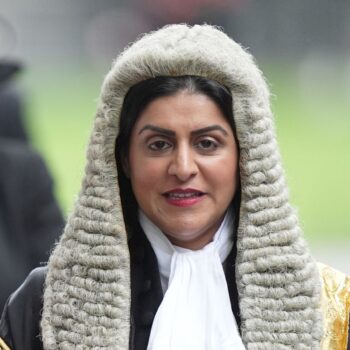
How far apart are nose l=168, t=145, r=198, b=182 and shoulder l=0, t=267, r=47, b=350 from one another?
0.51 m

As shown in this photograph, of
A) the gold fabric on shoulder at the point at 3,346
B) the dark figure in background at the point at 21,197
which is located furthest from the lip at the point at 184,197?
the dark figure in background at the point at 21,197

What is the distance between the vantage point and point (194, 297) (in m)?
3.06

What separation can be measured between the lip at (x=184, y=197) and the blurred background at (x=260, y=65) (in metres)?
1.79

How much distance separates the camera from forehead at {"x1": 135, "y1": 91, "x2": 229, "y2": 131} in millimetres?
2926

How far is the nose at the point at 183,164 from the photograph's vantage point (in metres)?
2.89

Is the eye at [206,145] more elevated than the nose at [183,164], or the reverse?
the eye at [206,145]

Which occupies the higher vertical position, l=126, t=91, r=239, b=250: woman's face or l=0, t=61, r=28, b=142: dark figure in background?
l=0, t=61, r=28, b=142: dark figure in background

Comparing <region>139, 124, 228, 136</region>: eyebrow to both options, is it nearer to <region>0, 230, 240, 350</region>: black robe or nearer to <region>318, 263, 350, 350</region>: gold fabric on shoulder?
<region>0, 230, 240, 350</region>: black robe

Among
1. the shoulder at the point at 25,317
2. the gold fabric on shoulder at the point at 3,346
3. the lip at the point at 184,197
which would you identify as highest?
the lip at the point at 184,197

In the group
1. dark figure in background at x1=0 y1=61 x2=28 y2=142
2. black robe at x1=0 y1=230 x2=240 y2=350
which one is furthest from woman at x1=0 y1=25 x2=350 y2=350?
dark figure in background at x1=0 y1=61 x2=28 y2=142

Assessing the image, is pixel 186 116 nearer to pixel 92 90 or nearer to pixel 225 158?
pixel 225 158

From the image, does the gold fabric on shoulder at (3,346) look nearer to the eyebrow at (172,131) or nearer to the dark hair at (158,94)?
the dark hair at (158,94)

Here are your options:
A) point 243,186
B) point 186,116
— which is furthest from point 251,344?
point 186,116

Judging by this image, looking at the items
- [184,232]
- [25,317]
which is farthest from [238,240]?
[25,317]
